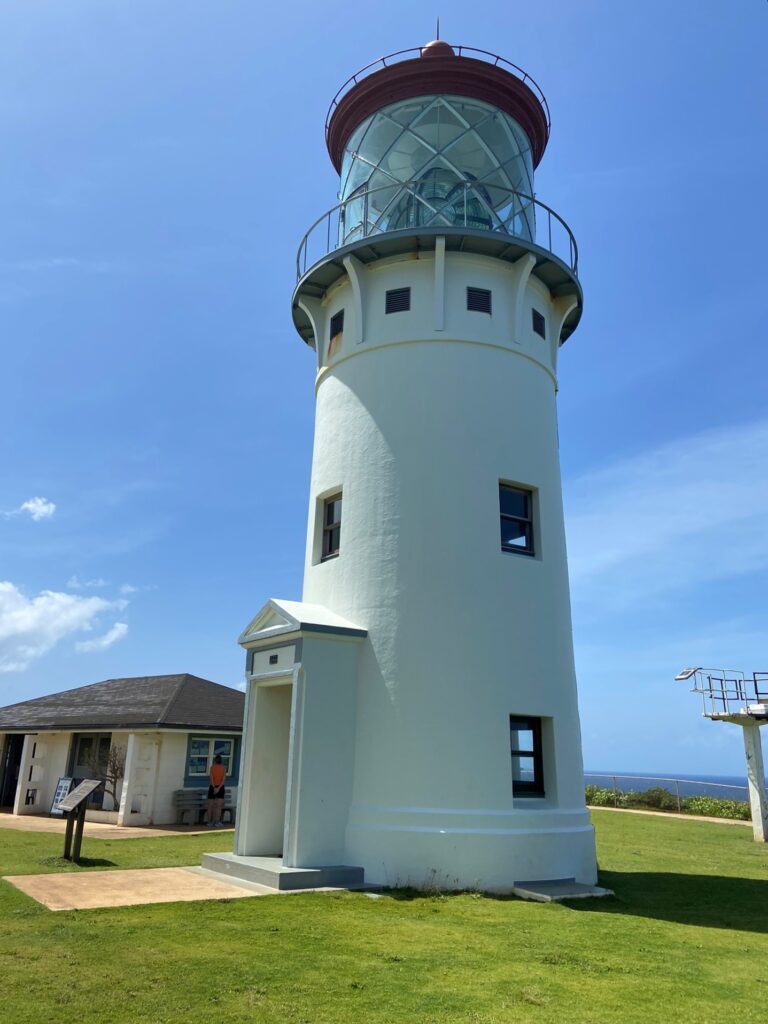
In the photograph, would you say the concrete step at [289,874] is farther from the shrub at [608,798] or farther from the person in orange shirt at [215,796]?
the shrub at [608,798]

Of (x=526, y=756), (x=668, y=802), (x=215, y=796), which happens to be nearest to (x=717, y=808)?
(x=668, y=802)

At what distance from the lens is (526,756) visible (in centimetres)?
1225

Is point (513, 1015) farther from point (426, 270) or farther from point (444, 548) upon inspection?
point (426, 270)

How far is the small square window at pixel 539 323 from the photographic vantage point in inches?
574

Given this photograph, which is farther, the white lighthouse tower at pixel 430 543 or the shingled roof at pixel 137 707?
the shingled roof at pixel 137 707

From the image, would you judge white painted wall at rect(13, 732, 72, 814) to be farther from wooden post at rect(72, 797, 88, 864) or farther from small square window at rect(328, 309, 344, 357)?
small square window at rect(328, 309, 344, 357)

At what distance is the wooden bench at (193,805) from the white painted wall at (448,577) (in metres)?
10.1

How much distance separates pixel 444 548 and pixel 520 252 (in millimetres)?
5547

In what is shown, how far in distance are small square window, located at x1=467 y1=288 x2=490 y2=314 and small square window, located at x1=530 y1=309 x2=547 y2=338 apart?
3.59 feet

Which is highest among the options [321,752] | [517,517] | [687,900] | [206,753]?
[517,517]

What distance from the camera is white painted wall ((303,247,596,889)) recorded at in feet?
36.9

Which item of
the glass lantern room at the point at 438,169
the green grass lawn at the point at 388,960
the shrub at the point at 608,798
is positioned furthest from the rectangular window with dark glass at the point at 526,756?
the shrub at the point at 608,798

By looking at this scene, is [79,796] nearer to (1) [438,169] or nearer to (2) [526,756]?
(2) [526,756]

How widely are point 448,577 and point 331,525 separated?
9.35ft
